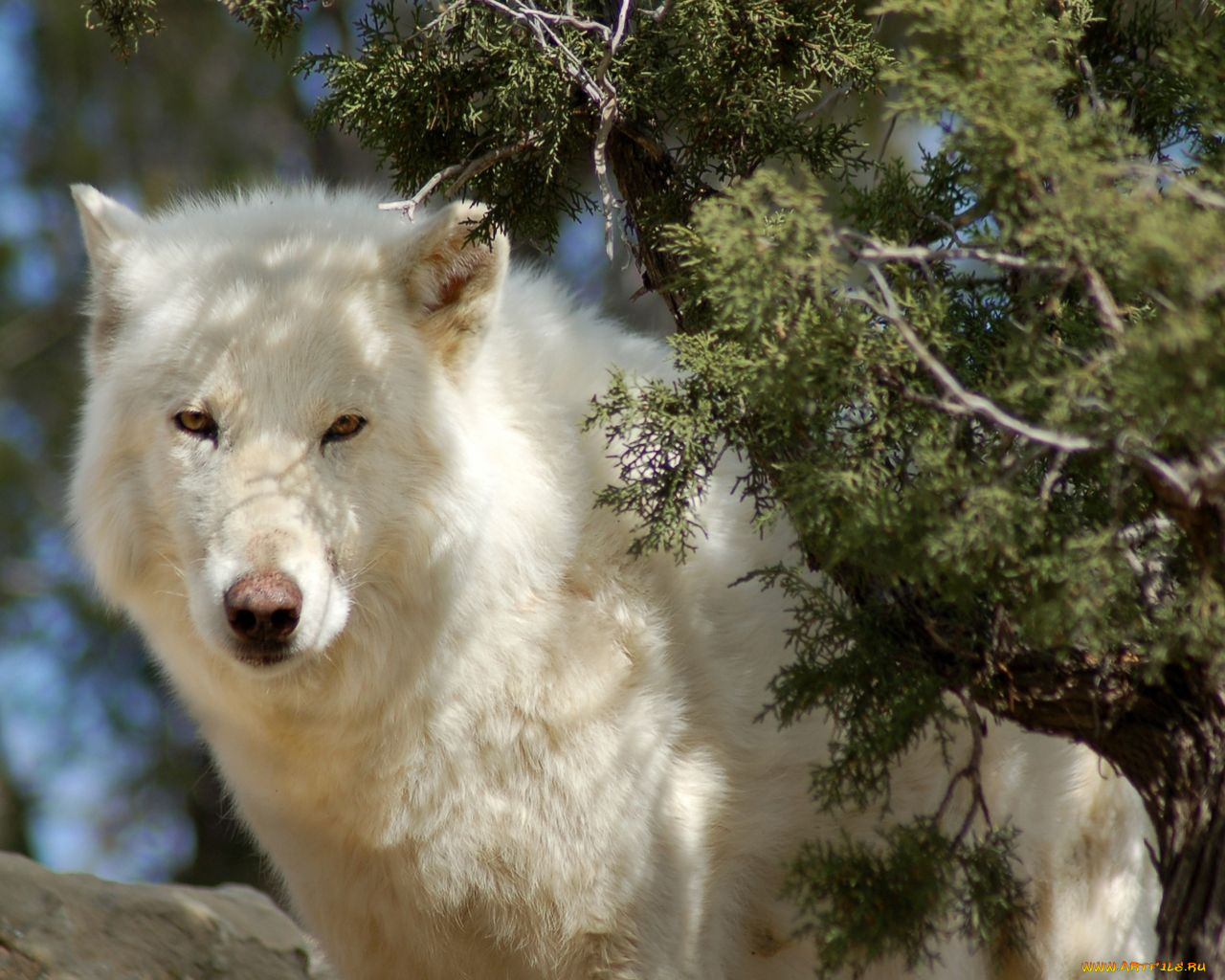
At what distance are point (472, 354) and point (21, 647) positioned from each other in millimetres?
8886

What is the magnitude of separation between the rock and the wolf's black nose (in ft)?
4.67

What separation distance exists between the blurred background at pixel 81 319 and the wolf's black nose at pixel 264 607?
23.7 feet

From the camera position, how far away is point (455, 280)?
374cm

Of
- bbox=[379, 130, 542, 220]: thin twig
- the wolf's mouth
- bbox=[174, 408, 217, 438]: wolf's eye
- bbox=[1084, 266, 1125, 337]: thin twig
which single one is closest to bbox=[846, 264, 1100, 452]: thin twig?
bbox=[1084, 266, 1125, 337]: thin twig

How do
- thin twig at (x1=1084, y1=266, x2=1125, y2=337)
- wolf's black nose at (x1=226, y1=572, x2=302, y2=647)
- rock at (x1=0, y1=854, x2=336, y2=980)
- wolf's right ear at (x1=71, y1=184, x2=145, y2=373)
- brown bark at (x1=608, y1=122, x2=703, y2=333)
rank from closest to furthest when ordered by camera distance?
thin twig at (x1=1084, y1=266, x2=1125, y2=337) < wolf's black nose at (x1=226, y1=572, x2=302, y2=647) < brown bark at (x1=608, y1=122, x2=703, y2=333) < wolf's right ear at (x1=71, y1=184, x2=145, y2=373) < rock at (x1=0, y1=854, x2=336, y2=980)

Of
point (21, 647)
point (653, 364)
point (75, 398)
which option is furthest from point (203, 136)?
point (653, 364)

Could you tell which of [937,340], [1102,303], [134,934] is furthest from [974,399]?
[134,934]

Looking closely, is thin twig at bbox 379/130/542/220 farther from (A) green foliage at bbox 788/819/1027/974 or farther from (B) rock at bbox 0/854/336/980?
(B) rock at bbox 0/854/336/980

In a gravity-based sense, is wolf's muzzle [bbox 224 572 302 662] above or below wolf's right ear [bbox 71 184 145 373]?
below

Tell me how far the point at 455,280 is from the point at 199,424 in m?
0.78

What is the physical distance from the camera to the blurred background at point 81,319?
11.2m

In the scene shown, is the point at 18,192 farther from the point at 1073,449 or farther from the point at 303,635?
the point at 1073,449

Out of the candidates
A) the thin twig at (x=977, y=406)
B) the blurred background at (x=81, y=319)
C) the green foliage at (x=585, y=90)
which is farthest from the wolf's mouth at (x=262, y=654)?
the blurred background at (x=81, y=319)

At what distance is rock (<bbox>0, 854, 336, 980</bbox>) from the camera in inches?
156
